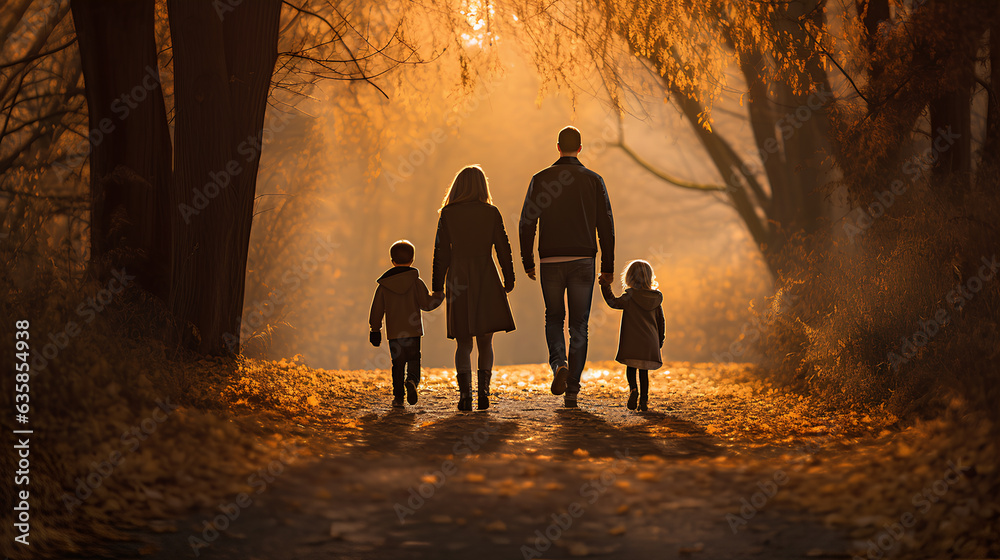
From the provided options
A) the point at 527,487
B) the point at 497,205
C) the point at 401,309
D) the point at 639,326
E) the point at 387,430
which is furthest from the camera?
the point at 497,205

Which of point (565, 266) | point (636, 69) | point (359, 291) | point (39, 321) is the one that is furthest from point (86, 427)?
point (359, 291)

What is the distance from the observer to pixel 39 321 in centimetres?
507

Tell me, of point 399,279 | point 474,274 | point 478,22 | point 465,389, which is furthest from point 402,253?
point 478,22

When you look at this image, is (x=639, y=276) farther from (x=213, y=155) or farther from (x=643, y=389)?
(x=213, y=155)

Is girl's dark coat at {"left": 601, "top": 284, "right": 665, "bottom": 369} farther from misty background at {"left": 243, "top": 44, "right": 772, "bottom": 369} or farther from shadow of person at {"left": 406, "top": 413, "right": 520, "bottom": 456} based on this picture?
misty background at {"left": 243, "top": 44, "right": 772, "bottom": 369}

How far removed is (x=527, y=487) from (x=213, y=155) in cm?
465

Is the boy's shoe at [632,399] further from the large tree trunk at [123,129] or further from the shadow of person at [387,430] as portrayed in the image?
the large tree trunk at [123,129]

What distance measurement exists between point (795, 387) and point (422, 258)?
2949 cm

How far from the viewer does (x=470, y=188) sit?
7.22 metres

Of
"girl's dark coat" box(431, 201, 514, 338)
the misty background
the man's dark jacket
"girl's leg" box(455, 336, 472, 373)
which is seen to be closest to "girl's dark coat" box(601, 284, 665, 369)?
the man's dark jacket

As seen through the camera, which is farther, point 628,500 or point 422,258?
point 422,258

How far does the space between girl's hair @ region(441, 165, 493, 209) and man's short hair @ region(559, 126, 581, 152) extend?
0.80 metres

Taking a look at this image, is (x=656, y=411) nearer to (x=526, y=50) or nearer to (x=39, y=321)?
(x=526, y=50)

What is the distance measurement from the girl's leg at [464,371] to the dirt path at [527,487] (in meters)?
0.17
